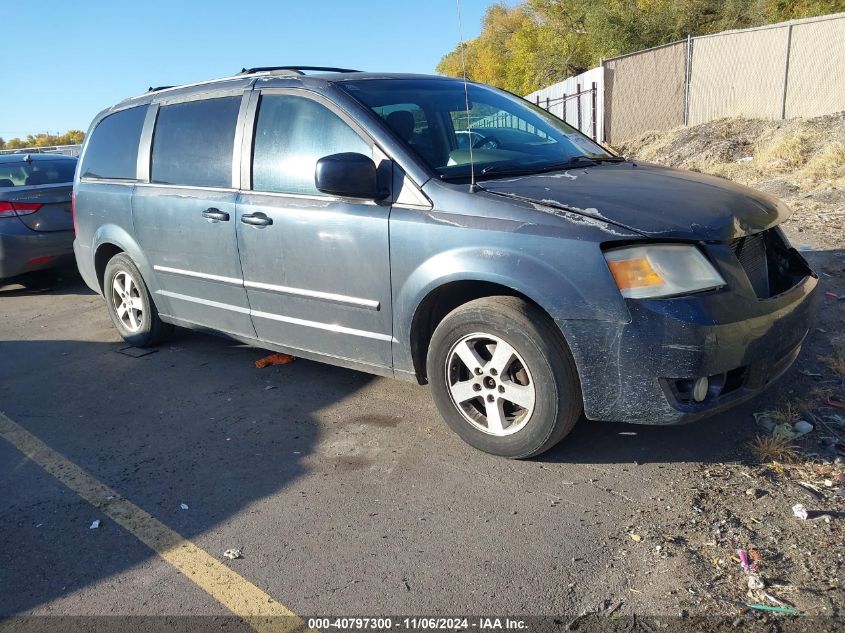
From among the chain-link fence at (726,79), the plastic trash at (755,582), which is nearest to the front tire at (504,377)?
the plastic trash at (755,582)

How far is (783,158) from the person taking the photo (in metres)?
12.9

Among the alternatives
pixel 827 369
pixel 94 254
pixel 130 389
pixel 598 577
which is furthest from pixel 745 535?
pixel 94 254

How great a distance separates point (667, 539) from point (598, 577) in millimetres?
374

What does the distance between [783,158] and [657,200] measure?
11.5 metres

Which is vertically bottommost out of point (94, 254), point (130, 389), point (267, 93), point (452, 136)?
point (130, 389)

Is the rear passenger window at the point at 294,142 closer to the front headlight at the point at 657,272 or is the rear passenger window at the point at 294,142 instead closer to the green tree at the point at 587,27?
the front headlight at the point at 657,272

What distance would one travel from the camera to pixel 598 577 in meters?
2.52

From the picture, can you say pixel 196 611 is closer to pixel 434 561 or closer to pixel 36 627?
pixel 36 627

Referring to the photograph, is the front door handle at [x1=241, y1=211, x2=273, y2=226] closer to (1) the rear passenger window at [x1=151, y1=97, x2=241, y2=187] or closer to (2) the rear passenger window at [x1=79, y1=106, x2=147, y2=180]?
(1) the rear passenger window at [x1=151, y1=97, x2=241, y2=187]

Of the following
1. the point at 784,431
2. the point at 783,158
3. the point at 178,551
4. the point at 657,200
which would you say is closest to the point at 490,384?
the point at 657,200

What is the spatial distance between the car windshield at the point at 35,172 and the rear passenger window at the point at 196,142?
4.04 metres

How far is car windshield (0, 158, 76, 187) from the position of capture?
26.6 feet

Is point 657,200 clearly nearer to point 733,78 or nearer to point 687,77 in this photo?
point 733,78

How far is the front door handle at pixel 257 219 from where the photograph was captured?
4.09m
